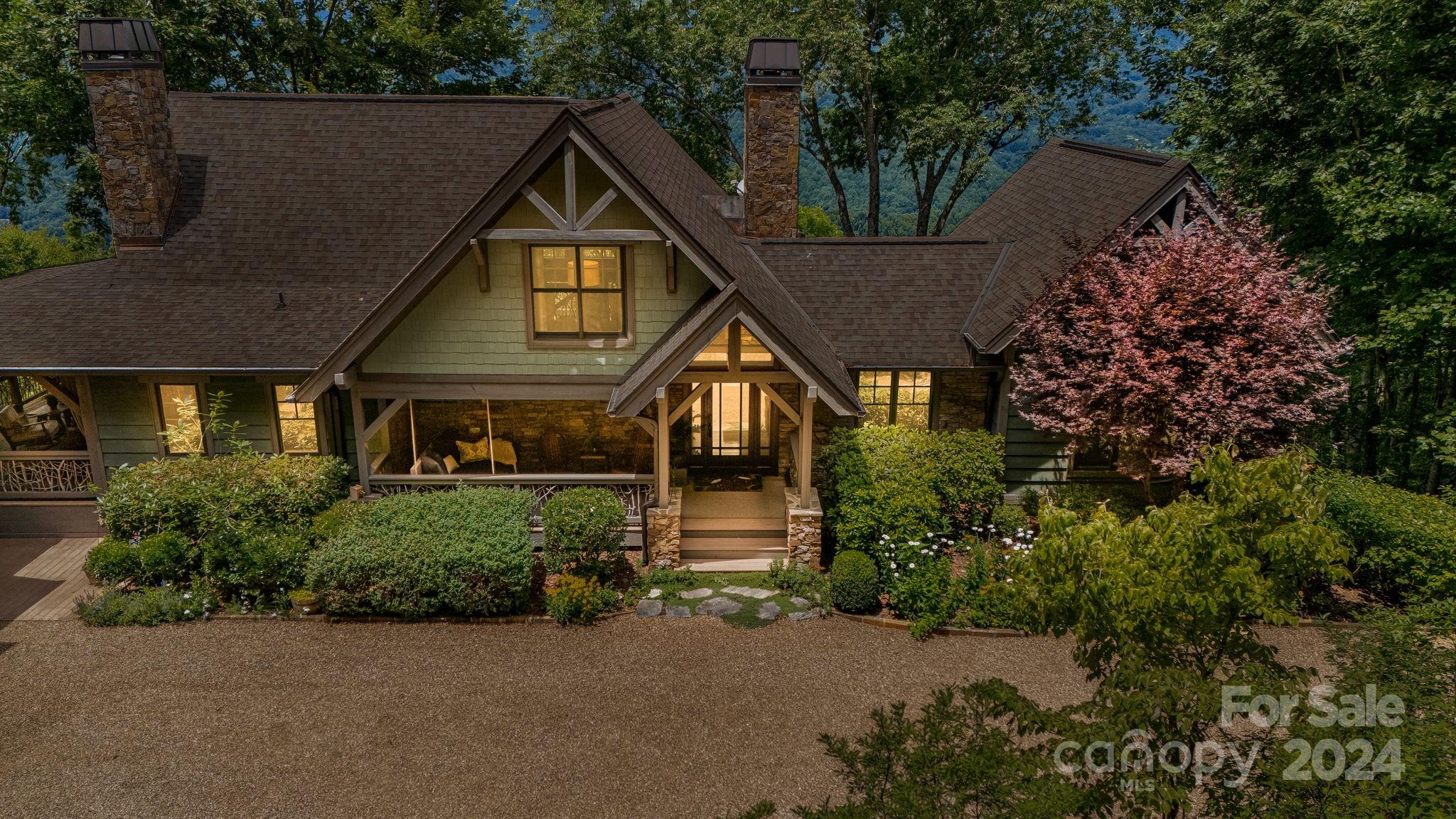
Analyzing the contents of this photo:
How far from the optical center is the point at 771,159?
1694 cm

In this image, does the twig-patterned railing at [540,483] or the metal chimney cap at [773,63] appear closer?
the twig-patterned railing at [540,483]

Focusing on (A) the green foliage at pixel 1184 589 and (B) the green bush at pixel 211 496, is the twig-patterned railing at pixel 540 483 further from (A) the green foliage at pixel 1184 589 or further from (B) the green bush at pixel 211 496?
(A) the green foliage at pixel 1184 589

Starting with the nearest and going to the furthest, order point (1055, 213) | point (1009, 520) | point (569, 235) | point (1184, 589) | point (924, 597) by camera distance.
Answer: point (1184, 589)
point (924, 597)
point (569, 235)
point (1009, 520)
point (1055, 213)

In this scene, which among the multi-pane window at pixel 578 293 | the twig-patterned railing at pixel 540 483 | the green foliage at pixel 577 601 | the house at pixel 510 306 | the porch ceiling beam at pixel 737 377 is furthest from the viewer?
the twig-patterned railing at pixel 540 483

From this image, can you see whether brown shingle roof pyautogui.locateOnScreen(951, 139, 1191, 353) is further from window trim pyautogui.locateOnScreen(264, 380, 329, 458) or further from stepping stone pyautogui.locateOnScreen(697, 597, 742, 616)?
window trim pyautogui.locateOnScreen(264, 380, 329, 458)

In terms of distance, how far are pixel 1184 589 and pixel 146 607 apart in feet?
44.0

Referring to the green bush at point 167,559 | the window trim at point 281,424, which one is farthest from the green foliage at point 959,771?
the window trim at point 281,424

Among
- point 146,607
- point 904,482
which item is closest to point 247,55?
point 146,607

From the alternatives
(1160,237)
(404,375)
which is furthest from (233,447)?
(1160,237)

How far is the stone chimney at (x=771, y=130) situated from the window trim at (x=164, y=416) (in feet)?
37.2

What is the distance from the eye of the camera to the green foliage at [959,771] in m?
4.78

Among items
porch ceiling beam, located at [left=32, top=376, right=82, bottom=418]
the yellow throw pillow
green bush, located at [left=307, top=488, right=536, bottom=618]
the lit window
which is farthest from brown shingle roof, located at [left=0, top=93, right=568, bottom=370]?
green bush, located at [left=307, top=488, right=536, bottom=618]

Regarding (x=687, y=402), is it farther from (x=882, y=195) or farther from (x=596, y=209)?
(x=882, y=195)

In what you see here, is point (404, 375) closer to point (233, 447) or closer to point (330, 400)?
point (330, 400)
